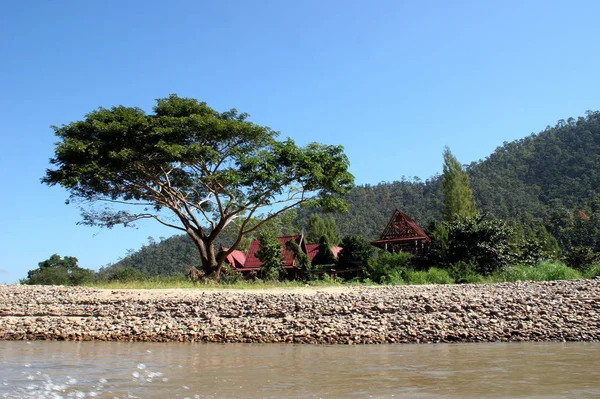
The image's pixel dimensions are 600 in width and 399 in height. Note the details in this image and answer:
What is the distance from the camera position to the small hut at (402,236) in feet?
74.8

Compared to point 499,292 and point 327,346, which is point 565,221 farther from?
point 327,346

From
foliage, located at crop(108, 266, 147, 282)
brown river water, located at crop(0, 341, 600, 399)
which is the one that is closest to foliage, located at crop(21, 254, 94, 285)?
foliage, located at crop(108, 266, 147, 282)

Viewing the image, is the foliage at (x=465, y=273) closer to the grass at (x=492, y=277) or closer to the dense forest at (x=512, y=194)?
the grass at (x=492, y=277)

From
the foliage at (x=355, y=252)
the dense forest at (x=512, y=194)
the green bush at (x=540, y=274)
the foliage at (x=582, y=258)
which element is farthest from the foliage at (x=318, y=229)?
the green bush at (x=540, y=274)

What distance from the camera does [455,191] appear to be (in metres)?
33.2

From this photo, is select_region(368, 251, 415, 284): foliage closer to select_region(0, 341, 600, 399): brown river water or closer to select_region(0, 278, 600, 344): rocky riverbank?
select_region(0, 278, 600, 344): rocky riverbank

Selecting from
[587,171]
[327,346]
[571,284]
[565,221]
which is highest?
[587,171]

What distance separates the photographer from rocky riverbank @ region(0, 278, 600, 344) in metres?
6.92

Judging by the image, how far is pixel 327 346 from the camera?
263 inches

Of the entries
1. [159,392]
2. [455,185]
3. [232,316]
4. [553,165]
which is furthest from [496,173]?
[159,392]

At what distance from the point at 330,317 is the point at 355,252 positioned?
11159 mm

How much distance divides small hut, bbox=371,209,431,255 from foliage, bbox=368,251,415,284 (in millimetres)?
6684

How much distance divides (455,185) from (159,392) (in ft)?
Answer: 105

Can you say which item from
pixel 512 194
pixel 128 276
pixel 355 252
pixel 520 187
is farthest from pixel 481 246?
pixel 520 187
